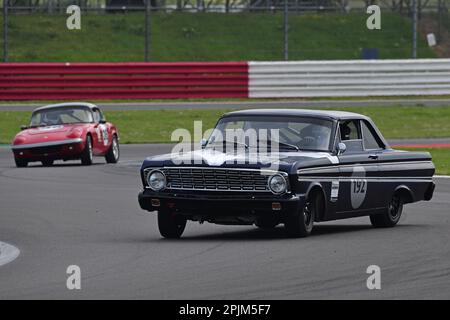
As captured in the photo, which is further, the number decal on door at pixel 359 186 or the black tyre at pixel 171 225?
the number decal on door at pixel 359 186

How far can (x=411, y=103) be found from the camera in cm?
3444

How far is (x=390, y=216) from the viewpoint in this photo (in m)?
14.6

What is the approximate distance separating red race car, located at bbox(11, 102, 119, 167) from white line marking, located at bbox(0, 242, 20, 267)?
10963mm

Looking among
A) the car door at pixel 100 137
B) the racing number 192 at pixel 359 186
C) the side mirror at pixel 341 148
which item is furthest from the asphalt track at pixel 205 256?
the car door at pixel 100 137

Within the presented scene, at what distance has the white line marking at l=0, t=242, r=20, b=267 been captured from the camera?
11.6 meters

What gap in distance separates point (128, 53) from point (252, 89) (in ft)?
23.4

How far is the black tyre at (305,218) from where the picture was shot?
12812mm

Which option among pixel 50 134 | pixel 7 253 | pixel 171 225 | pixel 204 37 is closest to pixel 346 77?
pixel 204 37

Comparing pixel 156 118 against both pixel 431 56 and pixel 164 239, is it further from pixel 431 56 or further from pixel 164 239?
pixel 164 239

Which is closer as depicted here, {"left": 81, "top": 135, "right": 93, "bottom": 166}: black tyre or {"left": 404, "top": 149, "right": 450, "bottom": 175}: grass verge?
{"left": 404, "top": 149, "right": 450, "bottom": 175}: grass verge

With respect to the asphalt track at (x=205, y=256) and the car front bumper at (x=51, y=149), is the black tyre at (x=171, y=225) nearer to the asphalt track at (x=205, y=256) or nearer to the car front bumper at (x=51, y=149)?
the asphalt track at (x=205, y=256)

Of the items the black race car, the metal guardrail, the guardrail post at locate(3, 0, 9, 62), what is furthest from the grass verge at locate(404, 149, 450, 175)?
the guardrail post at locate(3, 0, 9, 62)

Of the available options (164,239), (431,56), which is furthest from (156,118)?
(164,239)

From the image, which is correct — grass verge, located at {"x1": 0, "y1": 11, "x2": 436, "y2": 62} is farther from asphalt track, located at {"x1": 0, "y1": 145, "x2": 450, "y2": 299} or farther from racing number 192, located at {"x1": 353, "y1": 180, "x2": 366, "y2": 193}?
racing number 192, located at {"x1": 353, "y1": 180, "x2": 366, "y2": 193}
